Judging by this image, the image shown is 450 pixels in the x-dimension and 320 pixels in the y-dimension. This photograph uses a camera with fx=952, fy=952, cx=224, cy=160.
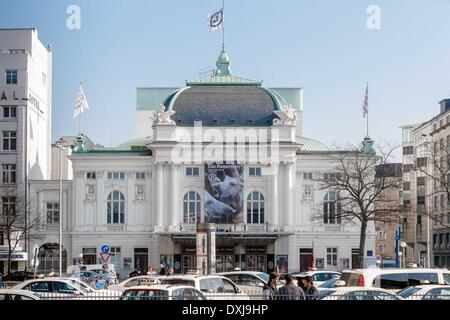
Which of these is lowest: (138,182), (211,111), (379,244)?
(379,244)

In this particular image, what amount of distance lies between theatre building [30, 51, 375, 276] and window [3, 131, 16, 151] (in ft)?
17.7

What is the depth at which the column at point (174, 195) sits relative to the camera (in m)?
64.9

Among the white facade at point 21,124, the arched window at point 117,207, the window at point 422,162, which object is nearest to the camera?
the white facade at point 21,124

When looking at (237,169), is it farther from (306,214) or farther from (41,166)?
(41,166)

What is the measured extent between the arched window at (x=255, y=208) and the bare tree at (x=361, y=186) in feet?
12.6

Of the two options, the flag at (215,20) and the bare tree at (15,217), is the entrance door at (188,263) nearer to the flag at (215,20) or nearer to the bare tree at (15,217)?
the bare tree at (15,217)

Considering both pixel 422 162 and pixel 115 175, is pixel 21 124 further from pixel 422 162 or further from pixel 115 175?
pixel 422 162

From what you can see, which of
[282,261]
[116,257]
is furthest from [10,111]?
[282,261]

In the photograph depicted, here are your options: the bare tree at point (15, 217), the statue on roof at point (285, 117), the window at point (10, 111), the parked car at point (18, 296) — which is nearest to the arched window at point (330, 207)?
the statue on roof at point (285, 117)

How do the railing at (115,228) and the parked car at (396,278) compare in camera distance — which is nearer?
the parked car at (396,278)

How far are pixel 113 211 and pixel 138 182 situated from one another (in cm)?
264
